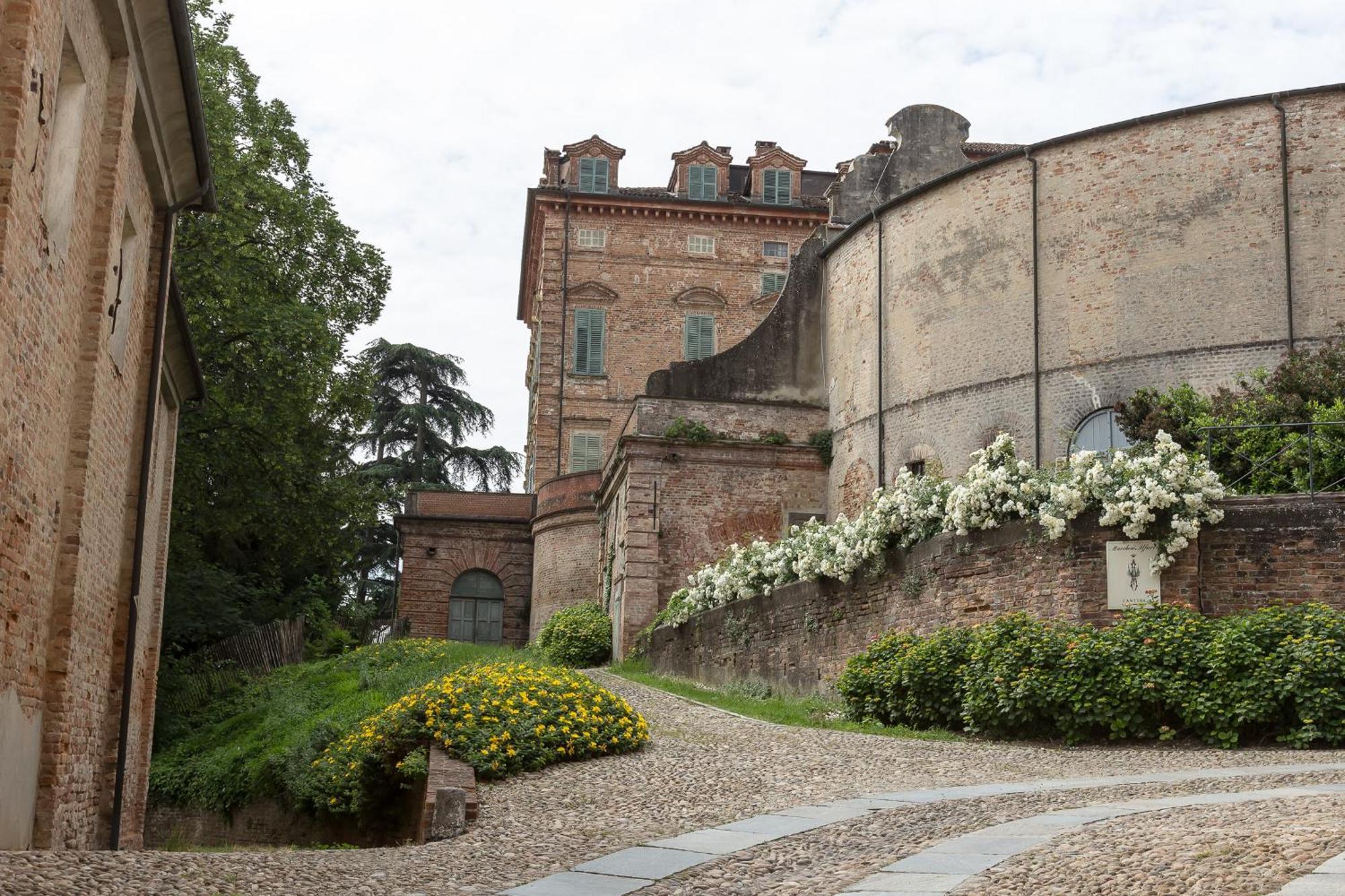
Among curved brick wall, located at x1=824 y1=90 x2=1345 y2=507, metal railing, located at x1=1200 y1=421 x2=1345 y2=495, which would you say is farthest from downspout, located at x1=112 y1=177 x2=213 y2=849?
curved brick wall, located at x1=824 y1=90 x2=1345 y2=507

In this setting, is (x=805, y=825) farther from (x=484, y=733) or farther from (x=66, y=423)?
(x=66, y=423)

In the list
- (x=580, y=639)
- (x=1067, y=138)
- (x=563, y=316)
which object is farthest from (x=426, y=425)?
(x=1067, y=138)

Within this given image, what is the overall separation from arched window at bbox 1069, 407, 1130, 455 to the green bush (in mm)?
11139

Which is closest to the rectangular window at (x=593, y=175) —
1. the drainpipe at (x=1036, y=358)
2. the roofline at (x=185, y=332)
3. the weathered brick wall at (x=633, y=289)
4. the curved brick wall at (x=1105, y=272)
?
Answer: the weathered brick wall at (x=633, y=289)

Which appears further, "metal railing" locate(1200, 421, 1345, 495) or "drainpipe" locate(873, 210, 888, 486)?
"drainpipe" locate(873, 210, 888, 486)

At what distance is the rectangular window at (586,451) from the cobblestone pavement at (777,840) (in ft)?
85.8

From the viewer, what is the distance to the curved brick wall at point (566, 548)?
113 ft

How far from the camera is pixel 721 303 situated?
1726 inches

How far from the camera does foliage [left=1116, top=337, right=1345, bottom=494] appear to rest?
1823 cm

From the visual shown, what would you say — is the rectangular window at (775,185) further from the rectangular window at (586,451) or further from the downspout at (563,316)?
the rectangular window at (586,451)

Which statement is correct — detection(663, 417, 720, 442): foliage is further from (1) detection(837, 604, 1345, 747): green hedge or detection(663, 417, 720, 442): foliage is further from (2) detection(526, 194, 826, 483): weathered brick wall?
(2) detection(526, 194, 826, 483): weathered brick wall

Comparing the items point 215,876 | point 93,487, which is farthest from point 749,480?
point 215,876

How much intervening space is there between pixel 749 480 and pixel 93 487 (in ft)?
61.8

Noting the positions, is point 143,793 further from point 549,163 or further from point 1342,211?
point 549,163
